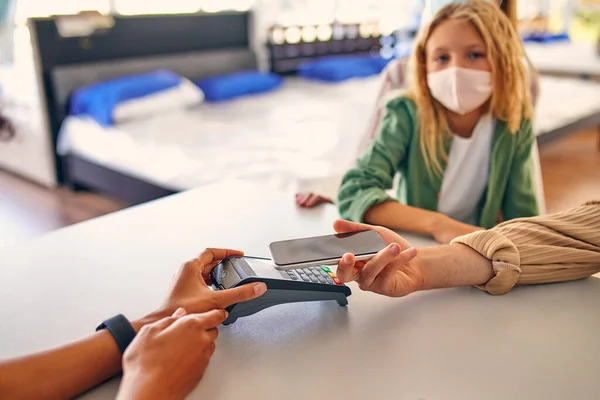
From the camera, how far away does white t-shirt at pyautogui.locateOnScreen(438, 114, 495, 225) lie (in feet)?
4.29

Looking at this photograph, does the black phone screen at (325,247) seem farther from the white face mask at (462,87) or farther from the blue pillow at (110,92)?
the blue pillow at (110,92)

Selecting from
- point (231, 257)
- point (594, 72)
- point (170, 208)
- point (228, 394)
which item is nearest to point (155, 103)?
point (170, 208)

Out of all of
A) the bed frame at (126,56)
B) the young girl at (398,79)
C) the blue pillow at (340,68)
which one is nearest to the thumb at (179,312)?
the young girl at (398,79)

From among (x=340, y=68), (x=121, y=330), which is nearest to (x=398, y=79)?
(x=121, y=330)

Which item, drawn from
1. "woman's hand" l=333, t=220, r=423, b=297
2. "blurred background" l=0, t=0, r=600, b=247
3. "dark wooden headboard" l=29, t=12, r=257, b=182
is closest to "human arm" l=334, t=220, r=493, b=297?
"woman's hand" l=333, t=220, r=423, b=297

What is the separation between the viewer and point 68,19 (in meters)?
3.14

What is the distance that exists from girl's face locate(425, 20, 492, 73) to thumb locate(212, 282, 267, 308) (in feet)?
2.51

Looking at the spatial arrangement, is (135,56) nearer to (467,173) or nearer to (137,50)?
(137,50)

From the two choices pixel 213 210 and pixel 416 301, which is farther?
pixel 213 210

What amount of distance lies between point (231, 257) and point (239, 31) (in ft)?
11.9

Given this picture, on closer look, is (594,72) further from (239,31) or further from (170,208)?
(170,208)

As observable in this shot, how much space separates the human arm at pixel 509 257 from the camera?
874mm

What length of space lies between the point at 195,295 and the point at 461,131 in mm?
837

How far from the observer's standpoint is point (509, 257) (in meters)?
0.88
